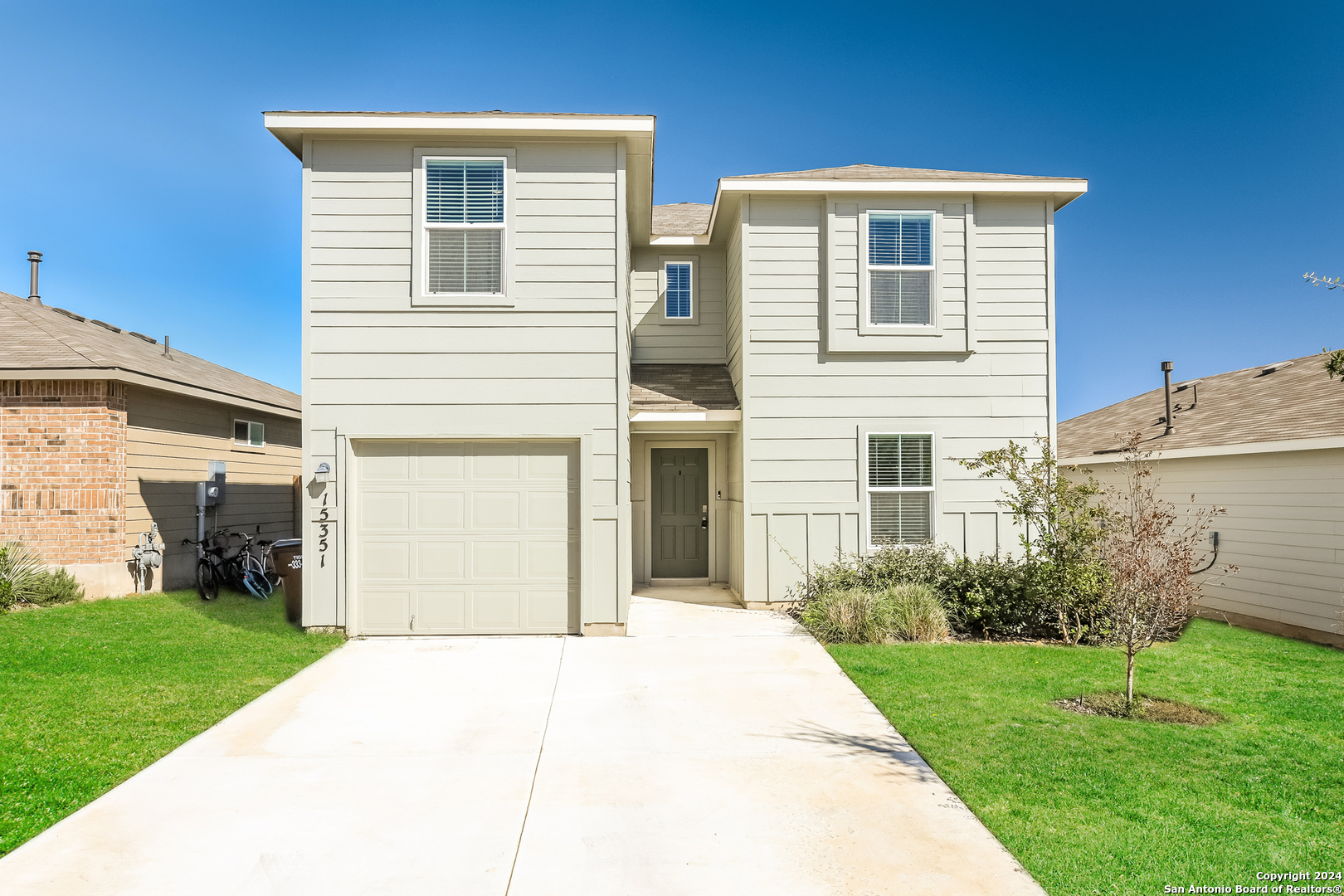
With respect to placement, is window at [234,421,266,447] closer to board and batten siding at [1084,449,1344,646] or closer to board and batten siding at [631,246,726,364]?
board and batten siding at [631,246,726,364]

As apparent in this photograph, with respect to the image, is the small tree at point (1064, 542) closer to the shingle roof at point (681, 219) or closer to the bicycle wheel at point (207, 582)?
the shingle roof at point (681, 219)

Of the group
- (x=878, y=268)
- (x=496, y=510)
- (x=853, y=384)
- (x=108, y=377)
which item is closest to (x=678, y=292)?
(x=878, y=268)

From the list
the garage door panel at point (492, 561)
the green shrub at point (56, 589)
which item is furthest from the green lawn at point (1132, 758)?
the green shrub at point (56, 589)

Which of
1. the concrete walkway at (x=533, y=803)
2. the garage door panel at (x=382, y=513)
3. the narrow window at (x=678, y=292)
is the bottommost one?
the concrete walkway at (x=533, y=803)

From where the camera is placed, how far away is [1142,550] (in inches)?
214

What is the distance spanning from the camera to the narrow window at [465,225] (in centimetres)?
809

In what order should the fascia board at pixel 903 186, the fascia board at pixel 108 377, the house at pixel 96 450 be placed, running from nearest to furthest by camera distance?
the fascia board at pixel 903 186, the fascia board at pixel 108 377, the house at pixel 96 450

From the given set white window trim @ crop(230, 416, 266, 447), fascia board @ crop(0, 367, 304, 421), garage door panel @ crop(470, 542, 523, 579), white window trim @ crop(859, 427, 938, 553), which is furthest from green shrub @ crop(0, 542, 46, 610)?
white window trim @ crop(859, 427, 938, 553)

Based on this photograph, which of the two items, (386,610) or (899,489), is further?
(899,489)

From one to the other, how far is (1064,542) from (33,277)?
17965 mm

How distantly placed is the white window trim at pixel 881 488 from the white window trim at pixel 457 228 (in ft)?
15.8

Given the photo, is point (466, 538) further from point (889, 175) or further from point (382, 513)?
point (889, 175)

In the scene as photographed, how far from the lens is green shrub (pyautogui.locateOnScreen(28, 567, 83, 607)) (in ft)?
30.3

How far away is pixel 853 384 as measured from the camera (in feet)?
31.5
